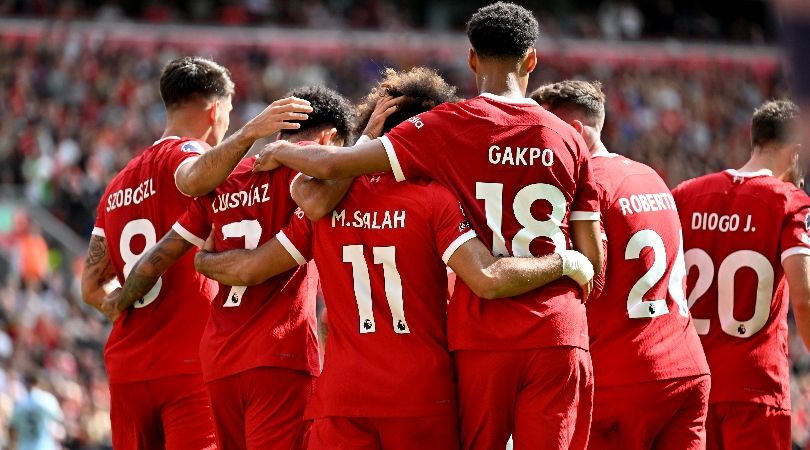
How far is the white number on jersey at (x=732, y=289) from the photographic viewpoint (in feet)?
21.5

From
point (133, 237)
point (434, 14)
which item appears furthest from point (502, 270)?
point (434, 14)

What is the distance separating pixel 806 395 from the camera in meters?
15.3

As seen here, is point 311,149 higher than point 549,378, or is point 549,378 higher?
A: point 311,149

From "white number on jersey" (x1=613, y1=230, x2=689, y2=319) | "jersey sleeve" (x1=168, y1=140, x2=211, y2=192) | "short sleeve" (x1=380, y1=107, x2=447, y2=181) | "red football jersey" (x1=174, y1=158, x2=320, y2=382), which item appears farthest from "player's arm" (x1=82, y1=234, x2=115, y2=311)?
"white number on jersey" (x1=613, y1=230, x2=689, y2=319)

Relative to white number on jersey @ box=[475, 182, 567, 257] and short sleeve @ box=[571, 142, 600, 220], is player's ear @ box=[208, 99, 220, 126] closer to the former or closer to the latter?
white number on jersey @ box=[475, 182, 567, 257]

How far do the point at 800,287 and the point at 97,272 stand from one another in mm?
3731

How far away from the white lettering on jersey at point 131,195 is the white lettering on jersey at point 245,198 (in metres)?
0.84

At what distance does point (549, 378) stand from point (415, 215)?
842 mm

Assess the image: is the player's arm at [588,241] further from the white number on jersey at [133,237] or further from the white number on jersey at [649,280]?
the white number on jersey at [133,237]

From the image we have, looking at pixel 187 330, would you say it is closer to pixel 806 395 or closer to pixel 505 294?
pixel 505 294

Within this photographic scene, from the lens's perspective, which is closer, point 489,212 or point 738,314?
point 489,212

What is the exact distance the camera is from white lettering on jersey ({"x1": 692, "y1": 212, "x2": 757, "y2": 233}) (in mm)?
6594

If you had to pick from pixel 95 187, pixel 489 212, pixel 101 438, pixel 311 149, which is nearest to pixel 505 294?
pixel 489 212

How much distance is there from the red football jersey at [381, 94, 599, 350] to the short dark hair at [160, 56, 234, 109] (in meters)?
2.05
